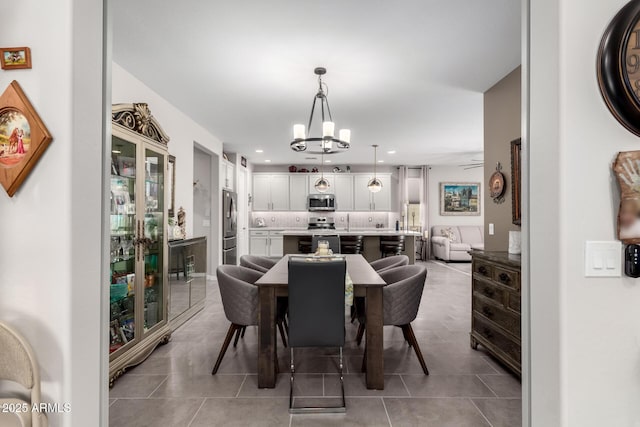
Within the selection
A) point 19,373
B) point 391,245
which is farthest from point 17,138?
point 391,245

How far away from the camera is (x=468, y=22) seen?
235cm

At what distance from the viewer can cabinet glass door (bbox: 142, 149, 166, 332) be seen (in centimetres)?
302

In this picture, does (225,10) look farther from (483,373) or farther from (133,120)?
(483,373)

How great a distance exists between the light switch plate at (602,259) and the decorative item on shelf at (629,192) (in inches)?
2.4

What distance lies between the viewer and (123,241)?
2.72 meters

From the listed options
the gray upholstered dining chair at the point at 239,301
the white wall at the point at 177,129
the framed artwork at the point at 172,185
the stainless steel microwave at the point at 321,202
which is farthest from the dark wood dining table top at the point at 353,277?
the stainless steel microwave at the point at 321,202

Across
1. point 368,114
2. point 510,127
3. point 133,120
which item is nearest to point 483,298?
point 510,127

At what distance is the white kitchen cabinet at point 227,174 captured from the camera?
6.27 m

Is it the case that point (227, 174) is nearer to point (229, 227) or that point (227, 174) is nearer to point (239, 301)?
point (229, 227)

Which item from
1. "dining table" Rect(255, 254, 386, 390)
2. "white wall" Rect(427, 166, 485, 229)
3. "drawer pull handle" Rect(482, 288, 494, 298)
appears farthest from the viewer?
"white wall" Rect(427, 166, 485, 229)

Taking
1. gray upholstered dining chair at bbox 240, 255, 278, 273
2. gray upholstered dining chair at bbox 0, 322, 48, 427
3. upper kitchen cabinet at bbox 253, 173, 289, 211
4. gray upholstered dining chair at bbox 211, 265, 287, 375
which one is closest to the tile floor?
gray upholstered dining chair at bbox 211, 265, 287, 375

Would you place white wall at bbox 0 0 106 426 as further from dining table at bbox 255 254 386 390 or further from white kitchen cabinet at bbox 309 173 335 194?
white kitchen cabinet at bbox 309 173 335 194

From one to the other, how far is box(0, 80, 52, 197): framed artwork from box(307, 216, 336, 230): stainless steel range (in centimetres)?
771

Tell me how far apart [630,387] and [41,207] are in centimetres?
225
